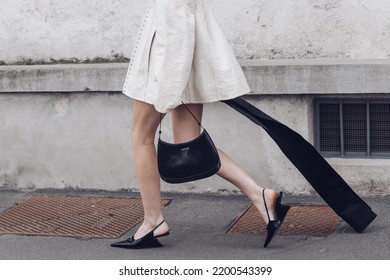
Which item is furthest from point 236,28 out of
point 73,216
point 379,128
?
point 73,216

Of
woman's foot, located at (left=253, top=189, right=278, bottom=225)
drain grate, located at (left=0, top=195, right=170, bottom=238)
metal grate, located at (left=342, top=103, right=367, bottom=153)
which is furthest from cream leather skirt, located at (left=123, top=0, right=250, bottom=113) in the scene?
metal grate, located at (left=342, top=103, right=367, bottom=153)

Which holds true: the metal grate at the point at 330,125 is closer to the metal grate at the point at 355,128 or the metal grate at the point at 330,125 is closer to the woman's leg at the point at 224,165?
the metal grate at the point at 355,128

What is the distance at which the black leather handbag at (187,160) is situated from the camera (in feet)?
17.1

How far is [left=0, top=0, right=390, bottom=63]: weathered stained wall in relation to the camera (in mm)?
6348

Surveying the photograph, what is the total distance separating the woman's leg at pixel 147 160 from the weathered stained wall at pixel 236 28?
4.75ft

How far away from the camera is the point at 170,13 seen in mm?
5035

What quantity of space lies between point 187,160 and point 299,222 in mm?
1057

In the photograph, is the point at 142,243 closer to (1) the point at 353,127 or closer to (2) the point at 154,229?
(2) the point at 154,229

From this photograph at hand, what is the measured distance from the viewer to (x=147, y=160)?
17.7 feet

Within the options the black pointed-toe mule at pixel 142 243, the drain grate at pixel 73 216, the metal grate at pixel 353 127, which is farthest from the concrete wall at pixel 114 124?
the black pointed-toe mule at pixel 142 243

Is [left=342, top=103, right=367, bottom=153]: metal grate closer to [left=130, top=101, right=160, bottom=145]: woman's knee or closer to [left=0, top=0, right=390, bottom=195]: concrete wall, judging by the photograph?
[left=0, top=0, right=390, bottom=195]: concrete wall

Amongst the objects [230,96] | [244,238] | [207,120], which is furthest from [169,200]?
[230,96]

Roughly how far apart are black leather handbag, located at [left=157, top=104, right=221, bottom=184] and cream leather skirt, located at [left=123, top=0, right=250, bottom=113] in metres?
0.25
